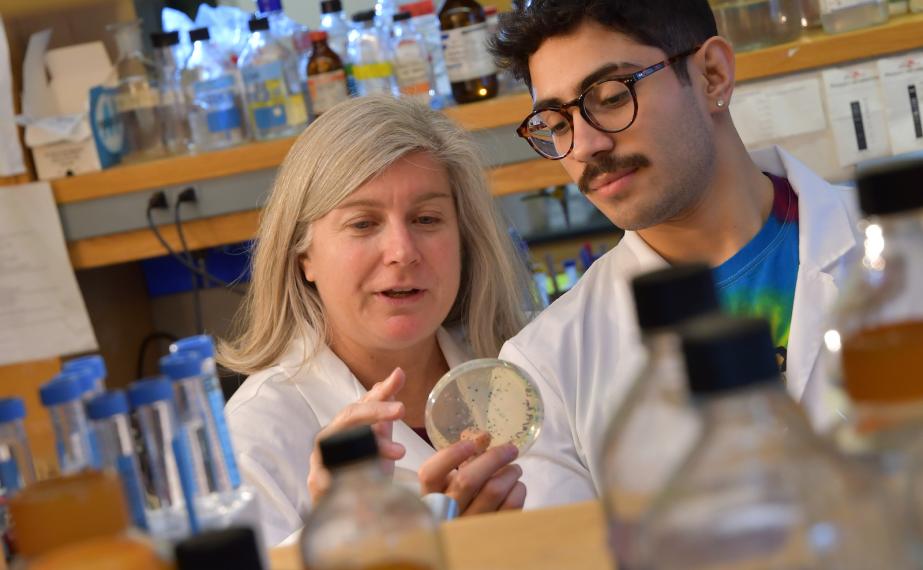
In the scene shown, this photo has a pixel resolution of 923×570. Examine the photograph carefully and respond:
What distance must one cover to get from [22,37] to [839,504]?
265cm

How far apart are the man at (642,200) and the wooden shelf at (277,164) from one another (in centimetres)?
57

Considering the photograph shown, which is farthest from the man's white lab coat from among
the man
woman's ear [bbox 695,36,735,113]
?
woman's ear [bbox 695,36,735,113]

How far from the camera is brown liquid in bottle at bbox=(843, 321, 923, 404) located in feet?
1.86

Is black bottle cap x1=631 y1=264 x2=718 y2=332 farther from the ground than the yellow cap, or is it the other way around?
black bottle cap x1=631 y1=264 x2=718 y2=332

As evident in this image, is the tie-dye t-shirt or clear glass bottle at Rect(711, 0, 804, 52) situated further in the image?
clear glass bottle at Rect(711, 0, 804, 52)

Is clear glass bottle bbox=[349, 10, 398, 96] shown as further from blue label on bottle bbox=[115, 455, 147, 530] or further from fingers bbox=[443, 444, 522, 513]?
blue label on bottle bbox=[115, 455, 147, 530]

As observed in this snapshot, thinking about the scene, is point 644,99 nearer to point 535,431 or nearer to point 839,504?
point 535,431

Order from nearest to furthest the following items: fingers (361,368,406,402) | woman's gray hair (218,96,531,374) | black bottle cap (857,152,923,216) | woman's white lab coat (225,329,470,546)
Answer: black bottle cap (857,152,923,216), fingers (361,368,406,402), woman's white lab coat (225,329,470,546), woman's gray hair (218,96,531,374)

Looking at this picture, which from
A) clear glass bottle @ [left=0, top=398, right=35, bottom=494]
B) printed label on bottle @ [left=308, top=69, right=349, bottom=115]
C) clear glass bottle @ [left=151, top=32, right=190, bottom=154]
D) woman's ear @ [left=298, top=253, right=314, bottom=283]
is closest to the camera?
clear glass bottle @ [left=0, top=398, right=35, bottom=494]

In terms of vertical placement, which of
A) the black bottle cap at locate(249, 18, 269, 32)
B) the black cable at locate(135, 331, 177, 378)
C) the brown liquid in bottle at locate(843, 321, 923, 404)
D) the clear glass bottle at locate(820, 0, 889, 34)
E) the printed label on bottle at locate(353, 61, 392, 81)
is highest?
the black bottle cap at locate(249, 18, 269, 32)

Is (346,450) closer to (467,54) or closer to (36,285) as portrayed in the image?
(467,54)

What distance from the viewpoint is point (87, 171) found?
102 inches

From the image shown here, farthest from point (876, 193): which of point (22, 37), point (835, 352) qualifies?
point (22, 37)

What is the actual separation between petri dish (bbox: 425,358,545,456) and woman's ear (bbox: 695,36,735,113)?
2.33 feet
